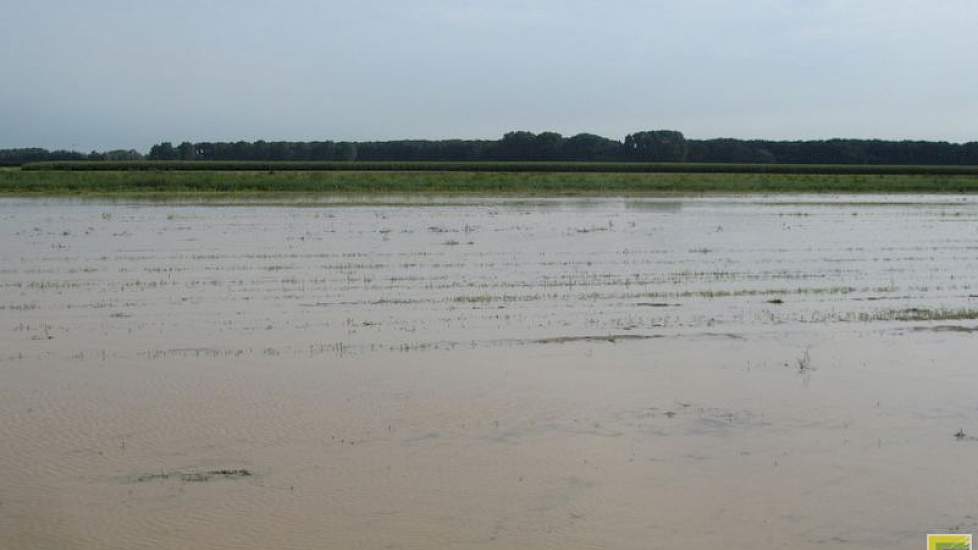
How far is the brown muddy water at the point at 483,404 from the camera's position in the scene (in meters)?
6.07

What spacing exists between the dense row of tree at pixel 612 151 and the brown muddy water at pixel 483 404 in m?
96.4

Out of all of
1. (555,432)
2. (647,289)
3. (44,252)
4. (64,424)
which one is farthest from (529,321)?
(44,252)

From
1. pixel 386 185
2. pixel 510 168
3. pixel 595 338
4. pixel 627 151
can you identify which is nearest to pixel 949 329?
pixel 595 338

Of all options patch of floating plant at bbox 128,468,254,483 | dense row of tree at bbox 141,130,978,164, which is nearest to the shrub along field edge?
dense row of tree at bbox 141,130,978,164

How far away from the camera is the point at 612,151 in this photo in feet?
378

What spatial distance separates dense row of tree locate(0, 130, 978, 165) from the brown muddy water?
96.4 meters

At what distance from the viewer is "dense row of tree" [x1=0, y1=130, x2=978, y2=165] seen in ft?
369

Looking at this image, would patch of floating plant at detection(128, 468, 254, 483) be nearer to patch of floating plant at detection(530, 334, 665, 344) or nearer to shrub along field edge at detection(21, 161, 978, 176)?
patch of floating plant at detection(530, 334, 665, 344)

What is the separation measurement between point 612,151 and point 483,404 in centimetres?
10831

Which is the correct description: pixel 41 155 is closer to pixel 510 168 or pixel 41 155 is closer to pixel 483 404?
pixel 510 168

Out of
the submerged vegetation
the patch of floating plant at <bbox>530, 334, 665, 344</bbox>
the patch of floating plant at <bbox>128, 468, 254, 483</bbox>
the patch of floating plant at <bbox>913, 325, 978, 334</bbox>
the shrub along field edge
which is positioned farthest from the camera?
the shrub along field edge

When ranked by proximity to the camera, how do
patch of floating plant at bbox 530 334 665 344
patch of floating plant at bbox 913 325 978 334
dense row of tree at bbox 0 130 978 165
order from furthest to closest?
dense row of tree at bbox 0 130 978 165
patch of floating plant at bbox 913 325 978 334
patch of floating plant at bbox 530 334 665 344

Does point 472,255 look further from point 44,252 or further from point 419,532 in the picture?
point 419,532

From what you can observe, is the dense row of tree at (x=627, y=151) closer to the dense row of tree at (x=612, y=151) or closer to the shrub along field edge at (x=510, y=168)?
the dense row of tree at (x=612, y=151)
